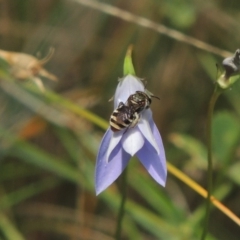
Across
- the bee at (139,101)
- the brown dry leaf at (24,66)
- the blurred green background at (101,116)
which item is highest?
the bee at (139,101)

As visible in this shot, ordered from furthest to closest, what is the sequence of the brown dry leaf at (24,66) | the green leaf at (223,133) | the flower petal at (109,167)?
the green leaf at (223,133) < the brown dry leaf at (24,66) < the flower petal at (109,167)

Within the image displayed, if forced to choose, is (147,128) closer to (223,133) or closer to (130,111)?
(130,111)

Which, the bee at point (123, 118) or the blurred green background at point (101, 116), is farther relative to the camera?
the blurred green background at point (101, 116)

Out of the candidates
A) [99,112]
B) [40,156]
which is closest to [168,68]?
[99,112]

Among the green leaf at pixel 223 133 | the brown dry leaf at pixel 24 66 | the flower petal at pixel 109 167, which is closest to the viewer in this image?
the flower petal at pixel 109 167

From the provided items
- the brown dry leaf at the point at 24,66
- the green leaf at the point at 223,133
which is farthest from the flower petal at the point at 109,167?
the green leaf at the point at 223,133

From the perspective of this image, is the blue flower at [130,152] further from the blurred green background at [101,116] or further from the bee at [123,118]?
the blurred green background at [101,116]

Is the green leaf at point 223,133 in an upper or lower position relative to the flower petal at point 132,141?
lower

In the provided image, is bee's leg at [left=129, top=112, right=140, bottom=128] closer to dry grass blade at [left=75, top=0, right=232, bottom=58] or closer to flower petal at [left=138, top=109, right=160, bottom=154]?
flower petal at [left=138, top=109, right=160, bottom=154]

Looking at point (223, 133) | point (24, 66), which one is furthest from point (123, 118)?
point (223, 133)
